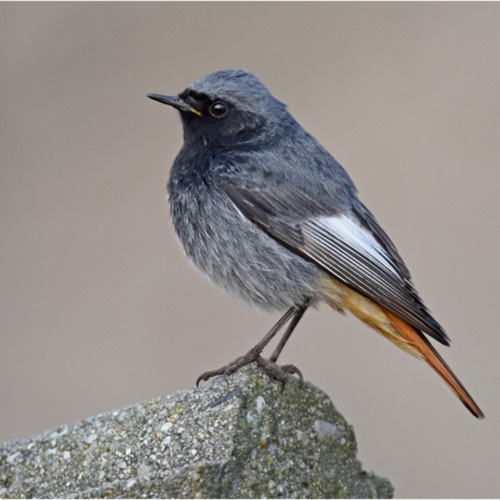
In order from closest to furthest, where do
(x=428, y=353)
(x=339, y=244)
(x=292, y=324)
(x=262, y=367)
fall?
(x=262, y=367), (x=428, y=353), (x=339, y=244), (x=292, y=324)

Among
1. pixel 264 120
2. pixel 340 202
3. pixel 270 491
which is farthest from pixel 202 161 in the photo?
pixel 270 491

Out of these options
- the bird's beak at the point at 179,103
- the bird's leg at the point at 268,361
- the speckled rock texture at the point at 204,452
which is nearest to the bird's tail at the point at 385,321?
the bird's leg at the point at 268,361

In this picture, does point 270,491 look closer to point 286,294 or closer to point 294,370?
point 294,370

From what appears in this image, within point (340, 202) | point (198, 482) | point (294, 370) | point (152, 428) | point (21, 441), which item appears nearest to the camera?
point (198, 482)

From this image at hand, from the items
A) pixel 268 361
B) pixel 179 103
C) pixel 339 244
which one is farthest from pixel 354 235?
pixel 179 103

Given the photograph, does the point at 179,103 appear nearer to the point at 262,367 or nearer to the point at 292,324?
the point at 292,324
